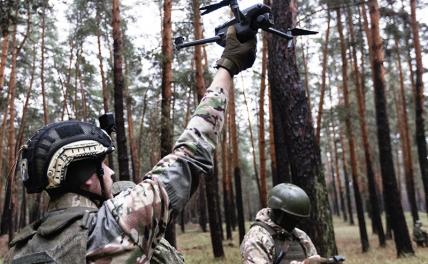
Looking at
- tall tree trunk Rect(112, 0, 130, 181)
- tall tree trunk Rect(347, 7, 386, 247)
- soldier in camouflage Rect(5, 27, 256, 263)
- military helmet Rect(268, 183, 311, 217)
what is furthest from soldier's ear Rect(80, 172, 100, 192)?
tall tree trunk Rect(347, 7, 386, 247)

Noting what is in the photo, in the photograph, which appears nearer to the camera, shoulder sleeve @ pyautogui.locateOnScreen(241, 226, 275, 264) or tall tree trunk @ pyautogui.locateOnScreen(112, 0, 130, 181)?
shoulder sleeve @ pyautogui.locateOnScreen(241, 226, 275, 264)

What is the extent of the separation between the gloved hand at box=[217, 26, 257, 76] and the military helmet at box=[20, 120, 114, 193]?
0.55m

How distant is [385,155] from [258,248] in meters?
10.7

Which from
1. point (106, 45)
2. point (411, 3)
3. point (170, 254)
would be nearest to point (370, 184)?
point (411, 3)

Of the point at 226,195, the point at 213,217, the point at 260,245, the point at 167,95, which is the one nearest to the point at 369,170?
the point at 213,217

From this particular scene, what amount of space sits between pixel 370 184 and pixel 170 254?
16.3 m

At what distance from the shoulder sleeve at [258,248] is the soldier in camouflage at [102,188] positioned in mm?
2060

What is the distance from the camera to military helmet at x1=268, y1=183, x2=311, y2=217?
3.94 metres

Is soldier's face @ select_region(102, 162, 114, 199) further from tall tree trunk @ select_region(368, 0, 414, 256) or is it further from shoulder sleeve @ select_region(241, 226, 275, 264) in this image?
tall tree trunk @ select_region(368, 0, 414, 256)

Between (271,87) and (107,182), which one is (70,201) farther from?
(271,87)

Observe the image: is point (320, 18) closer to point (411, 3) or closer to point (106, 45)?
point (411, 3)

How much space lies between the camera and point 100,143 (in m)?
1.70

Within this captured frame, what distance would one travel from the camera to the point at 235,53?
1.65m

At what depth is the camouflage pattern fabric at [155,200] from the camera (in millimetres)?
1487
